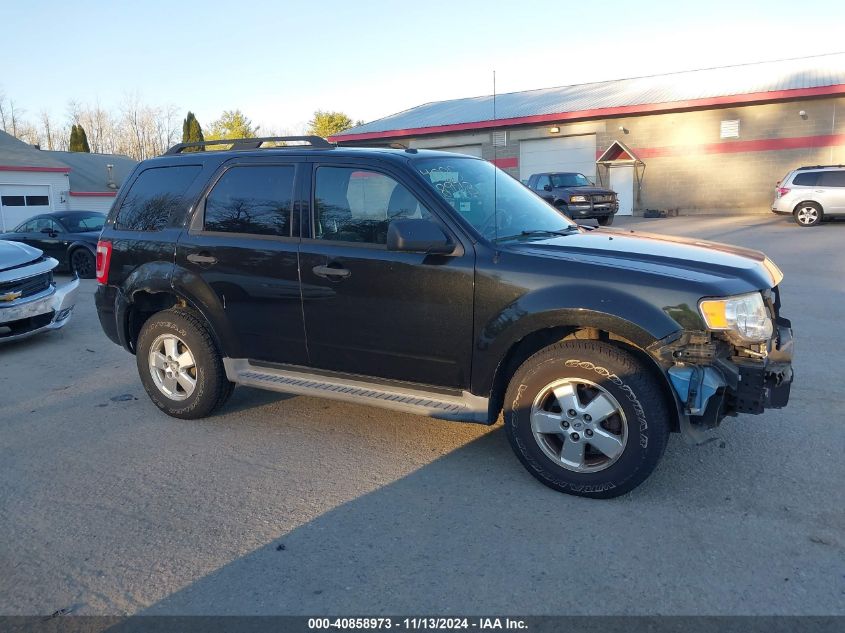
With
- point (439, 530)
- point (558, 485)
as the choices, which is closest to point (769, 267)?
point (558, 485)

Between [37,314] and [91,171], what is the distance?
39959 mm

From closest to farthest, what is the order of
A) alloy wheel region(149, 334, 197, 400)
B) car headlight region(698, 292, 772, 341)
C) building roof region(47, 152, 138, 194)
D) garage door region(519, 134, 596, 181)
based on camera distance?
car headlight region(698, 292, 772, 341)
alloy wheel region(149, 334, 197, 400)
garage door region(519, 134, 596, 181)
building roof region(47, 152, 138, 194)

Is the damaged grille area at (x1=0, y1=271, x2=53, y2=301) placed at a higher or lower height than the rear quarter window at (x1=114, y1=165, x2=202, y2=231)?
lower

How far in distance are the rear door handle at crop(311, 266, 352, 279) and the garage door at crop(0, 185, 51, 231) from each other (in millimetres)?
29845

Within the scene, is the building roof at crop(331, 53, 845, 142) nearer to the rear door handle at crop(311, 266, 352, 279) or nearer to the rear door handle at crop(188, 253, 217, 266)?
the rear door handle at crop(311, 266, 352, 279)

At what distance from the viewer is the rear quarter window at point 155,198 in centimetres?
511

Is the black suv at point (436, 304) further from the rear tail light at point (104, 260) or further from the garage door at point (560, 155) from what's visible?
the garage door at point (560, 155)

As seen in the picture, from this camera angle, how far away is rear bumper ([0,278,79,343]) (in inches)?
293

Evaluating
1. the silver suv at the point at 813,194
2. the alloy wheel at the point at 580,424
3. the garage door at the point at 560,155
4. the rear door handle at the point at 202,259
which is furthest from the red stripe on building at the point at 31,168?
the alloy wheel at the point at 580,424

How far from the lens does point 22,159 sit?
103ft

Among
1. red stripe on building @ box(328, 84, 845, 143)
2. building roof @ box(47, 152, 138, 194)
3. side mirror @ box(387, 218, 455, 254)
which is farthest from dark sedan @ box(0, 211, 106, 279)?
building roof @ box(47, 152, 138, 194)

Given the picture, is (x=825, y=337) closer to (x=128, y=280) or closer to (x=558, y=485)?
(x=558, y=485)

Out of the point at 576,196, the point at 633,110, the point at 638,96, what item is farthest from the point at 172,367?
the point at 638,96

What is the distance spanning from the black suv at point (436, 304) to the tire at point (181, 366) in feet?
0.05
